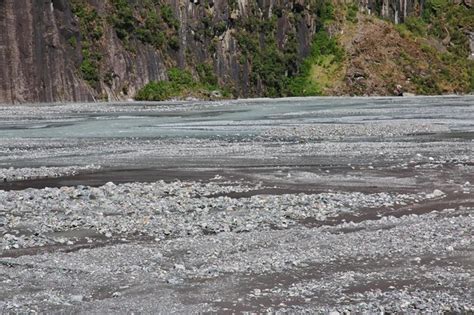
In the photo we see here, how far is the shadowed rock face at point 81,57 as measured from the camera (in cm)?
7731

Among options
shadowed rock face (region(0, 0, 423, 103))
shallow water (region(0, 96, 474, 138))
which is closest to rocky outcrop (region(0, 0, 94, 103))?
shadowed rock face (region(0, 0, 423, 103))

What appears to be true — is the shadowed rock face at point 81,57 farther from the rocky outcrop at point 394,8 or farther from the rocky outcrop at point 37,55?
the rocky outcrop at point 394,8

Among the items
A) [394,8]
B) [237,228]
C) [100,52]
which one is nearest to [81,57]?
[100,52]

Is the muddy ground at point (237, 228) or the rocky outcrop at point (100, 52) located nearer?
the muddy ground at point (237, 228)

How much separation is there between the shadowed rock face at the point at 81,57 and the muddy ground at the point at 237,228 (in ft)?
152

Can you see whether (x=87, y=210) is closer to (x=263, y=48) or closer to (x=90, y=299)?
(x=90, y=299)

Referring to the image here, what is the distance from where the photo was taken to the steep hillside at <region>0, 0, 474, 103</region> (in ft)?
262

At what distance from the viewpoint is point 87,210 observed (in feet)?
58.1

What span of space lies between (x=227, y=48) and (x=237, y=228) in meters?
94.5

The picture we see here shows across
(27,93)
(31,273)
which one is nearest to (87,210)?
(31,273)

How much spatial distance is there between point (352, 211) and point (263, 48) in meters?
100

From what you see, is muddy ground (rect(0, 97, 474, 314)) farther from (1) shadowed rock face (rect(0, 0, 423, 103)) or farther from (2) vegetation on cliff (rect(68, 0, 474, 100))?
(2) vegetation on cliff (rect(68, 0, 474, 100))

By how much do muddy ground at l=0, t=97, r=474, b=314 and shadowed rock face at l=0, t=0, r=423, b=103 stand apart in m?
46.4

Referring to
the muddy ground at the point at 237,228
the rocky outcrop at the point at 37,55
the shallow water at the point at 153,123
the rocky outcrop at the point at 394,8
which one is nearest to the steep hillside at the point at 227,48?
the rocky outcrop at the point at 37,55
